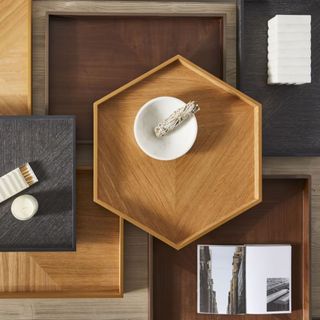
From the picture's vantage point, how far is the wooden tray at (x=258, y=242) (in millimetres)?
974

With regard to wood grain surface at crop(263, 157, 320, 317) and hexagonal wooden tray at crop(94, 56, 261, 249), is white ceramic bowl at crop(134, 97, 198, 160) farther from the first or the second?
wood grain surface at crop(263, 157, 320, 317)

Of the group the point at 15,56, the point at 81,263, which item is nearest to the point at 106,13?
the point at 15,56

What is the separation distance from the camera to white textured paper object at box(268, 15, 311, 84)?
909 millimetres

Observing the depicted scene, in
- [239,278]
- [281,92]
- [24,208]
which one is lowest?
[239,278]

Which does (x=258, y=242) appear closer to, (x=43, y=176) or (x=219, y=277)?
(x=219, y=277)

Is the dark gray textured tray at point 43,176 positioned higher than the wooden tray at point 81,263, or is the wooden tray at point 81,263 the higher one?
the dark gray textured tray at point 43,176

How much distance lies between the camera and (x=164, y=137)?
2.87ft

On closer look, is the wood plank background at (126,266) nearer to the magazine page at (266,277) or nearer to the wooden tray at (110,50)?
the wooden tray at (110,50)

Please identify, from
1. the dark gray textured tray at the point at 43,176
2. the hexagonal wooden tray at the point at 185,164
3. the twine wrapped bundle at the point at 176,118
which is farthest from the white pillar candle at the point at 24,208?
the twine wrapped bundle at the point at 176,118

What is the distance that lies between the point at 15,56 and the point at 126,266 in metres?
0.46

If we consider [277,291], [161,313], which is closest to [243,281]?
[277,291]

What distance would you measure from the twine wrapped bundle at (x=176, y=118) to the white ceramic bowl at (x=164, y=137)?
1cm

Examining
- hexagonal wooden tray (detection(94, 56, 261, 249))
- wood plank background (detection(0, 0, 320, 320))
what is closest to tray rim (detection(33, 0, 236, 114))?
wood plank background (detection(0, 0, 320, 320))

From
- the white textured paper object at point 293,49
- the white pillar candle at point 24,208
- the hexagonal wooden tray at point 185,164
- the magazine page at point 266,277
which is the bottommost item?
the magazine page at point 266,277
